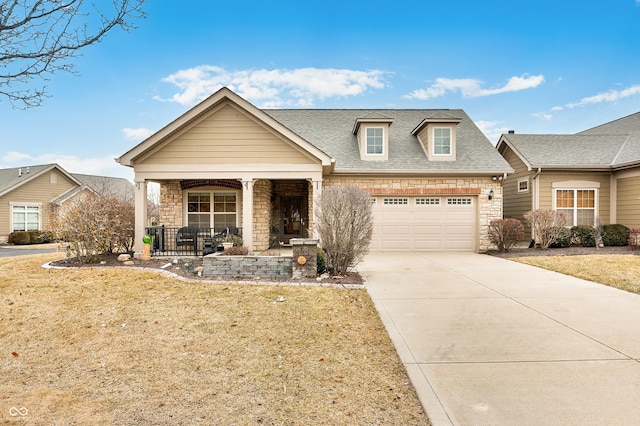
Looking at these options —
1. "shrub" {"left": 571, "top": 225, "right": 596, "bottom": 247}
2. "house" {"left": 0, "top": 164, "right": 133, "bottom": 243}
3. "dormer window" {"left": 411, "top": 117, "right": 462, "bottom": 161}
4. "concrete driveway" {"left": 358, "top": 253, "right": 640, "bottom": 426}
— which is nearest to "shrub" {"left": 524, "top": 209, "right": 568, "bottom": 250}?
"shrub" {"left": 571, "top": 225, "right": 596, "bottom": 247}

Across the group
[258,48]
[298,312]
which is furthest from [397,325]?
[258,48]

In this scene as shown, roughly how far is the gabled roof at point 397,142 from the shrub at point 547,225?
2.01 meters

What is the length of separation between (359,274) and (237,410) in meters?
6.09

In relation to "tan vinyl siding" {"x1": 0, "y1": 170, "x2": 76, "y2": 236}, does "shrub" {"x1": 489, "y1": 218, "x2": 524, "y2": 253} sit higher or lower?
lower

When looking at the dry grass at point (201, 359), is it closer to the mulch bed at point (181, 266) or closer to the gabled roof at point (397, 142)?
the mulch bed at point (181, 266)

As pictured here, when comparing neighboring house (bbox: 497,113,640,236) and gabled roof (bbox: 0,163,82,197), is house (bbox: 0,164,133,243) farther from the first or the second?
neighboring house (bbox: 497,113,640,236)

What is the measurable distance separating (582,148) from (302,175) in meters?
13.3

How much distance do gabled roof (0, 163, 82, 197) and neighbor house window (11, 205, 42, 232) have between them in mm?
1358

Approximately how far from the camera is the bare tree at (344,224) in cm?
814

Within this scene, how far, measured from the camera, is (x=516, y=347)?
4.18 metres

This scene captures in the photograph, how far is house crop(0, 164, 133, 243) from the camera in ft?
72.8

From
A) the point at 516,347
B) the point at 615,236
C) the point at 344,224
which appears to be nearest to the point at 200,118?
the point at 344,224

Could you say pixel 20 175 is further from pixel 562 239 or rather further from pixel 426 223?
pixel 562 239

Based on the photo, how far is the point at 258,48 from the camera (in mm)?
13492
